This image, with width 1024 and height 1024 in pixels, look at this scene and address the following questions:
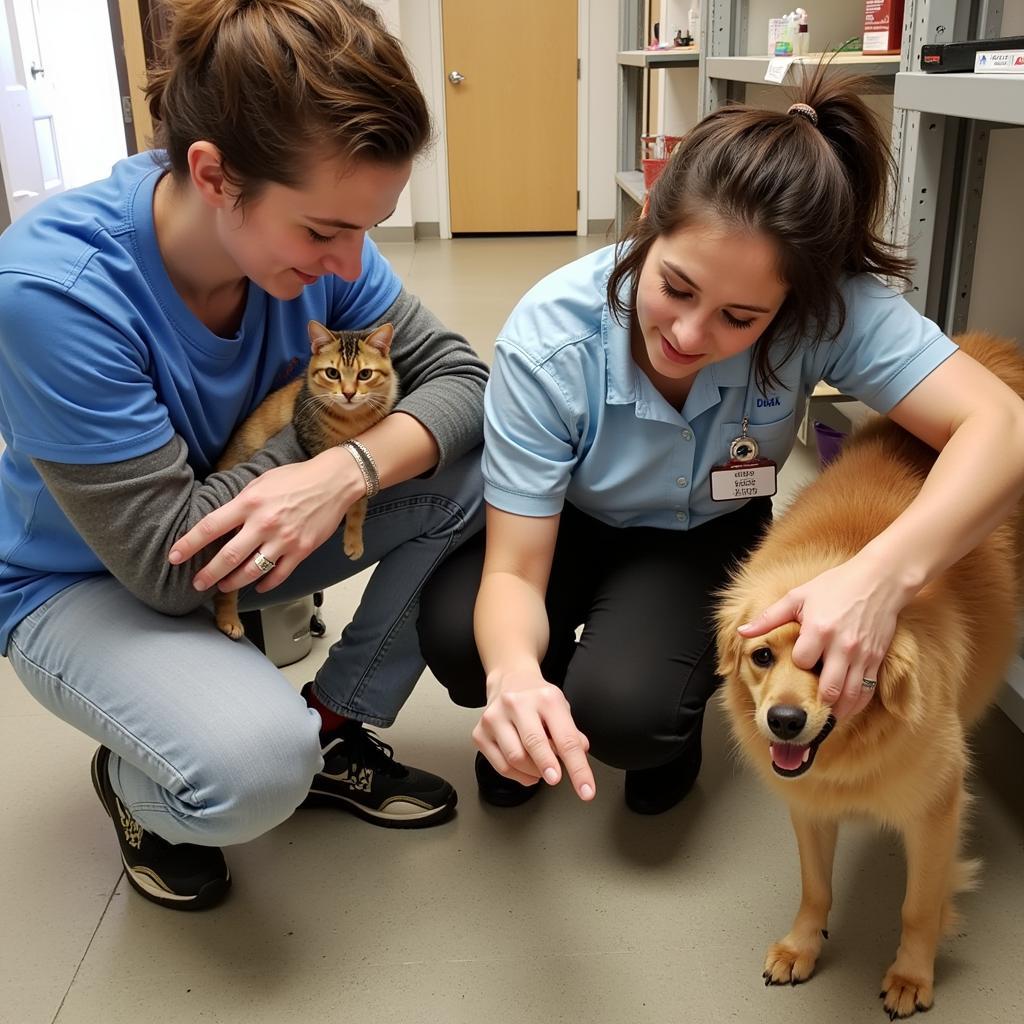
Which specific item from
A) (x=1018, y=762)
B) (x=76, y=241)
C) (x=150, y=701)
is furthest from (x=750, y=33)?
(x=150, y=701)

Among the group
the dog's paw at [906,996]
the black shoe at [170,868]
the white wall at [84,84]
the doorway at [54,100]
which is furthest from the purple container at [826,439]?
the white wall at [84,84]

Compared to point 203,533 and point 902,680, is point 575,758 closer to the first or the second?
point 902,680

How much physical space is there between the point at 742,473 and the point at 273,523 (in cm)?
69

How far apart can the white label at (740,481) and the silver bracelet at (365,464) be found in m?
0.50

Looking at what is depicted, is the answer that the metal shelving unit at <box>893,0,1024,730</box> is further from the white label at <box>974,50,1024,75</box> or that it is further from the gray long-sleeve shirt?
the gray long-sleeve shirt

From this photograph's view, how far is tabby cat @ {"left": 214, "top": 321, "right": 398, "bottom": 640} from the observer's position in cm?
151

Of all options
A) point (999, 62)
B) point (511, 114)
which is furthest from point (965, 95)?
point (511, 114)

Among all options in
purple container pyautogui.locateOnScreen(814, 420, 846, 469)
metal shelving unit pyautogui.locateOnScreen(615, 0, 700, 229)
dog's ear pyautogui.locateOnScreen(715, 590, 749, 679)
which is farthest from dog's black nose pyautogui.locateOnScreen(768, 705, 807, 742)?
metal shelving unit pyautogui.locateOnScreen(615, 0, 700, 229)

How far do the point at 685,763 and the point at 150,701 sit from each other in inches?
34.9

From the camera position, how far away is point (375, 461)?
1447 millimetres

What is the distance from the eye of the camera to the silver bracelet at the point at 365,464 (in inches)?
56.3

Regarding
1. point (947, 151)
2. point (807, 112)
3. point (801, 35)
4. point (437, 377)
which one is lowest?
point (437, 377)

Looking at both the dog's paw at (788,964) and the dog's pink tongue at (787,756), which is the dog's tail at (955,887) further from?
the dog's pink tongue at (787,756)

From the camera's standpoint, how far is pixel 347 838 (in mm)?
1638
